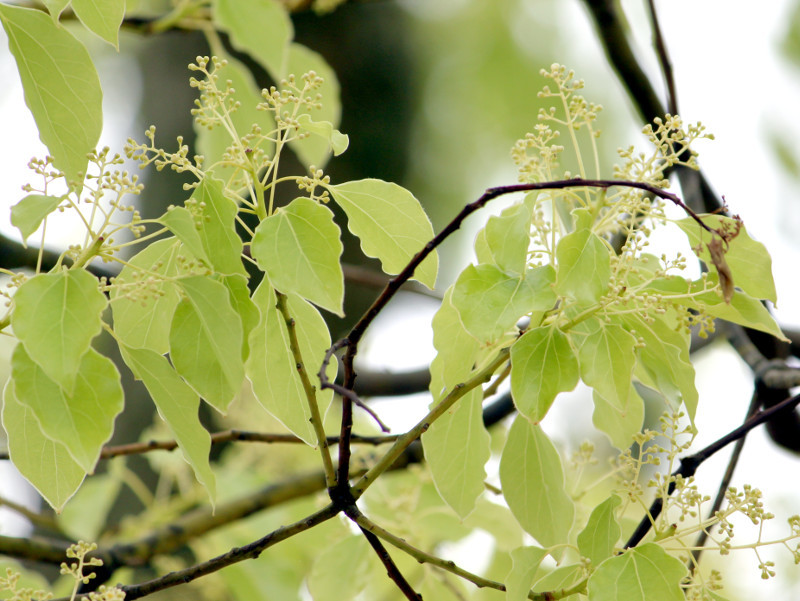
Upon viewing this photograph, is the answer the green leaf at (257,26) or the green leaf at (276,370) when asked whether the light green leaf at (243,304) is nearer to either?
the green leaf at (276,370)

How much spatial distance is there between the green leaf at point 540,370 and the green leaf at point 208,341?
221 millimetres

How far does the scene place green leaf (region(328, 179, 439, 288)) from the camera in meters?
0.73

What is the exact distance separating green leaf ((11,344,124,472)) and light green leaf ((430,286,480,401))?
30cm

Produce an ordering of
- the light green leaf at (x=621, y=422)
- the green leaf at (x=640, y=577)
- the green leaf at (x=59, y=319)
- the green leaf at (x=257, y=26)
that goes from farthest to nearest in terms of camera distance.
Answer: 1. the green leaf at (x=257, y=26)
2. the light green leaf at (x=621, y=422)
3. the green leaf at (x=640, y=577)
4. the green leaf at (x=59, y=319)

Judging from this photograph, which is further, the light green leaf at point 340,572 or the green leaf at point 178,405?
the light green leaf at point 340,572

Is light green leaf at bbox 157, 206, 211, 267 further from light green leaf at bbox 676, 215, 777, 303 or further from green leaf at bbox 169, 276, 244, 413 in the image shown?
light green leaf at bbox 676, 215, 777, 303

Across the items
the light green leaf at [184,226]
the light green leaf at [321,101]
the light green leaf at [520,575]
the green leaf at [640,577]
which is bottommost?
the green leaf at [640,577]

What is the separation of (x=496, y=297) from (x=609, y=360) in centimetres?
11

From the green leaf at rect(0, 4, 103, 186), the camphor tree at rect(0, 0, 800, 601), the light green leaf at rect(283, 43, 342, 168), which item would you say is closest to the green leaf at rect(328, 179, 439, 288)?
the camphor tree at rect(0, 0, 800, 601)

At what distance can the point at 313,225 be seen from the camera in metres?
0.66

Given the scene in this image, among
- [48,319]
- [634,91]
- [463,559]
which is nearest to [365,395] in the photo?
[463,559]

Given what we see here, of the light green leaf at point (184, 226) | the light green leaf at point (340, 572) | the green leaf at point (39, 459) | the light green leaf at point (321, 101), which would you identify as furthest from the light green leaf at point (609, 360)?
the light green leaf at point (321, 101)

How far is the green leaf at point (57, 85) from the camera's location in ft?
2.30

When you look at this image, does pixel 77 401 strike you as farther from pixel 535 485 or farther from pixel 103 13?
pixel 535 485
